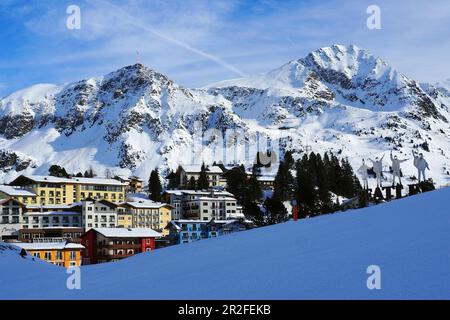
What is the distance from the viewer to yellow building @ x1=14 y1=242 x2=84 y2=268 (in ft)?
249

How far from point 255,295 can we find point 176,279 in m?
4.18

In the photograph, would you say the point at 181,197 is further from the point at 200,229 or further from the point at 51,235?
the point at 51,235

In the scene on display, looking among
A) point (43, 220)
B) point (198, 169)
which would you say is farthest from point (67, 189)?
point (198, 169)

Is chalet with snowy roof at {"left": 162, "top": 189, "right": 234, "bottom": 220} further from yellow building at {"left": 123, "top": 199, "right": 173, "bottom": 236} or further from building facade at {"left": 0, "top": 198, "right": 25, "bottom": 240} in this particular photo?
building facade at {"left": 0, "top": 198, "right": 25, "bottom": 240}

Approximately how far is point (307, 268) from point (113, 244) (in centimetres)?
6933

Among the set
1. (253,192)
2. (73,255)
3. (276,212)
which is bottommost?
(73,255)

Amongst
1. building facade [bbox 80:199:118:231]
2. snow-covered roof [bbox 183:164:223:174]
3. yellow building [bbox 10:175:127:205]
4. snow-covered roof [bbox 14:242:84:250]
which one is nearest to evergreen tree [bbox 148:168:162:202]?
yellow building [bbox 10:175:127:205]

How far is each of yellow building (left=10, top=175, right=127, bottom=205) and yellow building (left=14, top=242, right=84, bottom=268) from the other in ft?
140

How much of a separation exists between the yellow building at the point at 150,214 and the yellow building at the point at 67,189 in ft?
44.5

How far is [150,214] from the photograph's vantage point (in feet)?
369

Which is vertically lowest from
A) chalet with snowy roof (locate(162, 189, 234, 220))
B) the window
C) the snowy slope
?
the snowy slope

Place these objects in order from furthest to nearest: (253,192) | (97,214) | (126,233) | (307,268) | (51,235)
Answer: (253,192), (97,214), (51,235), (126,233), (307,268)

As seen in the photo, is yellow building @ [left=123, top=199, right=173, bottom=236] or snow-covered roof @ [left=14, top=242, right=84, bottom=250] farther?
yellow building @ [left=123, top=199, right=173, bottom=236]
